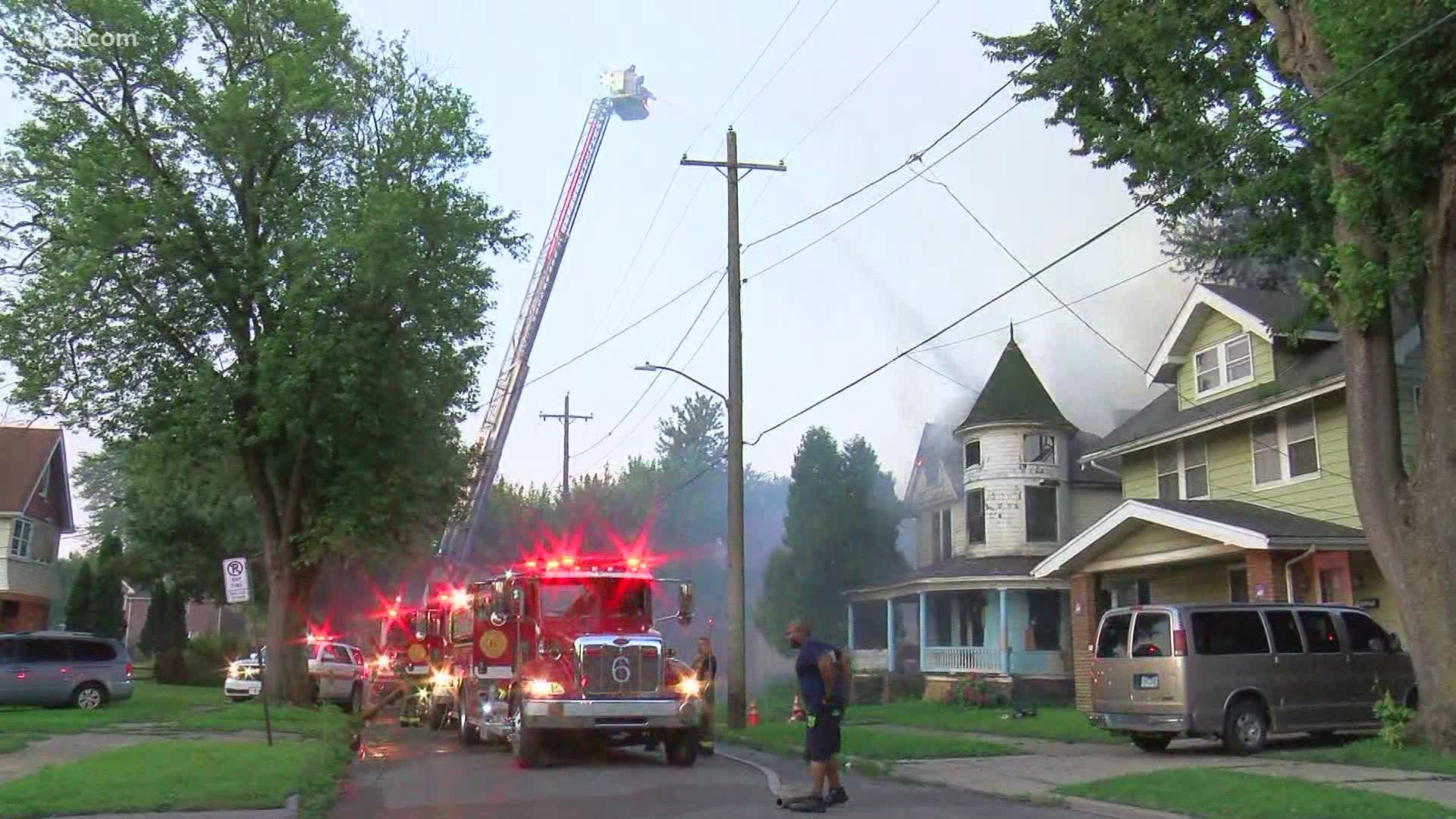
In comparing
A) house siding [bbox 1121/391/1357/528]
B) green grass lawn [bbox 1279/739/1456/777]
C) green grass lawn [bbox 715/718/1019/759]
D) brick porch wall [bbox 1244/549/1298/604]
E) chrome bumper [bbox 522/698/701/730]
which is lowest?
green grass lawn [bbox 715/718/1019/759]

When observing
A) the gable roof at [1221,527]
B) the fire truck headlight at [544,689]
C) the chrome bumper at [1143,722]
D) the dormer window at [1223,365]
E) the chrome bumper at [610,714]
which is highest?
the dormer window at [1223,365]

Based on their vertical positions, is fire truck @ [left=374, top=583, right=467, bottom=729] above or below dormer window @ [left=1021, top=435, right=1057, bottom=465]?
below

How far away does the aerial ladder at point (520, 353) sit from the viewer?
41094 millimetres

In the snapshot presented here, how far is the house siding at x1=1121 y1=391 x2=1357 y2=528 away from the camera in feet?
77.9

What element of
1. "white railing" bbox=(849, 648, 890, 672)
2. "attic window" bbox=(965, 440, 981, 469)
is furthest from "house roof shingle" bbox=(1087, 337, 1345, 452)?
"white railing" bbox=(849, 648, 890, 672)

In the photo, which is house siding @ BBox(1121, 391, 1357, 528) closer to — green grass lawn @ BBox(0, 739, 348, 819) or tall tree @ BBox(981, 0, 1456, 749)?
tall tree @ BBox(981, 0, 1456, 749)

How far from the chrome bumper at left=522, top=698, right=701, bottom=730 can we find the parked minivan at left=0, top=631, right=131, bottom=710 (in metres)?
17.5

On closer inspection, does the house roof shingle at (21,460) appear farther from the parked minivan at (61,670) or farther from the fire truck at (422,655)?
the fire truck at (422,655)

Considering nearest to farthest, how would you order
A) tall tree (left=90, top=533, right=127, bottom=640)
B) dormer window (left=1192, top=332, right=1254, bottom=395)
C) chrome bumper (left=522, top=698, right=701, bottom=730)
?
chrome bumper (left=522, top=698, right=701, bottom=730), dormer window (left=1192, top=332, right=1254, bottom=395), tall tree (left=90, top=533, right=127, bottom=640)

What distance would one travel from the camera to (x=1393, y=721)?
16.4m

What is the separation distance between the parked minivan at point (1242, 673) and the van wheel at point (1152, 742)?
0.06 ft

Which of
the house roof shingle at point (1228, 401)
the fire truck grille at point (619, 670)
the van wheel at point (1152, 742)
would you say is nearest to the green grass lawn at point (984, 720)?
the van wheel at point (1152, 742)

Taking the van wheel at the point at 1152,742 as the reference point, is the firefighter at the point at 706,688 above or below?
above

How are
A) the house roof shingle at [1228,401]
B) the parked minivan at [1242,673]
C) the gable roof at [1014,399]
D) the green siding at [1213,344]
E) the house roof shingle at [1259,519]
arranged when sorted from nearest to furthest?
1. the parked minivan at [1242,673]
2. the house roof shingle at [1259,519]
3. the house roof shingle at [1228,401]
4. the green siding at [1213,344]
5. the gable roof at [1014,399]
